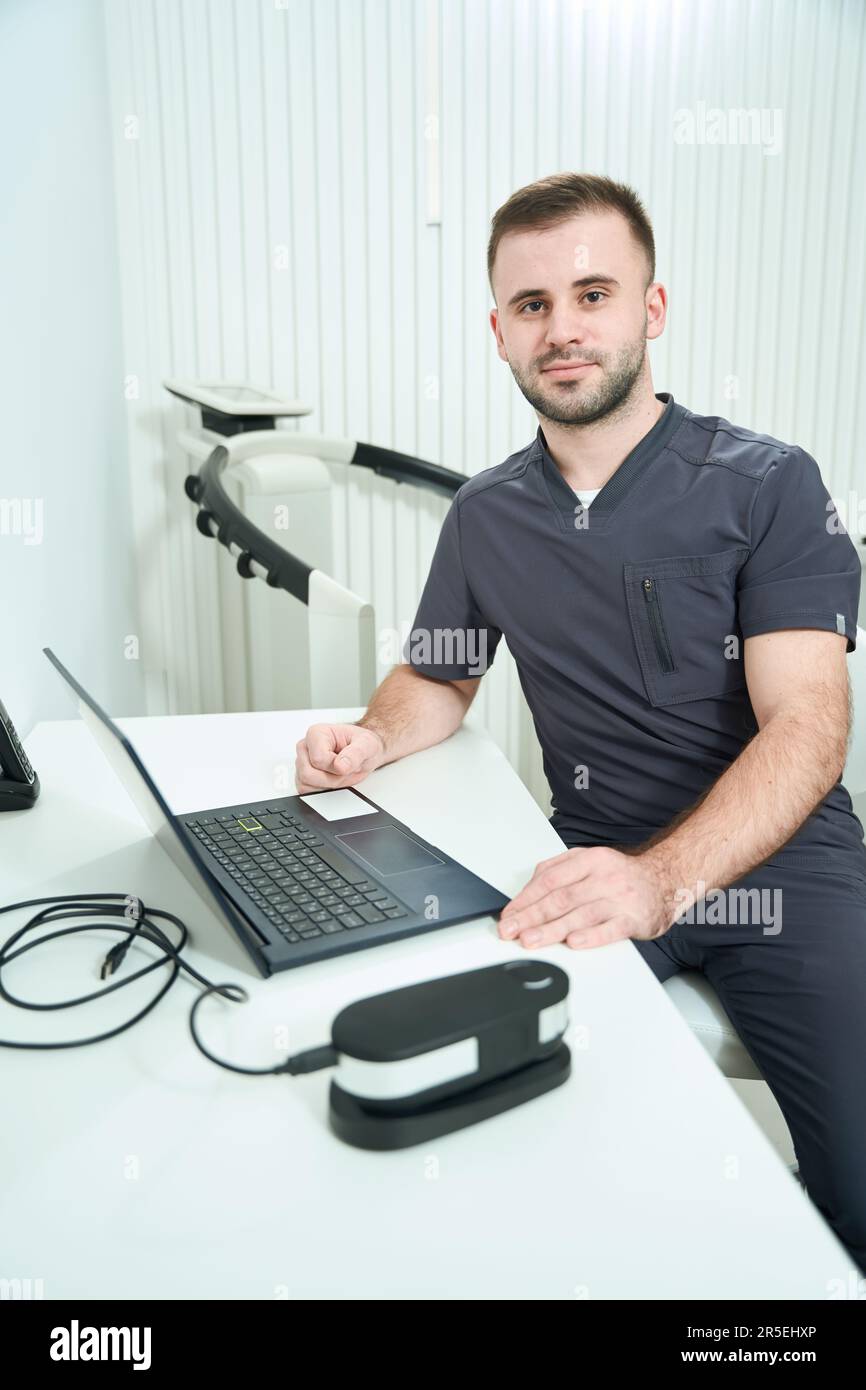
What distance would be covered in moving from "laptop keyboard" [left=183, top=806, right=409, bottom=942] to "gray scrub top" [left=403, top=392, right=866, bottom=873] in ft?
1.62

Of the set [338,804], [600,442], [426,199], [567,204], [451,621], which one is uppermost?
[426,199]

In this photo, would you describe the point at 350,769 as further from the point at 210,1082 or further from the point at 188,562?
the point at 188,562

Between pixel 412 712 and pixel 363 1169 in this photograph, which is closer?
pixel 363 1169

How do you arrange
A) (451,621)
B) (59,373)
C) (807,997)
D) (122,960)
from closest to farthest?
(122,960), (807,997), (451,621), (59,373)

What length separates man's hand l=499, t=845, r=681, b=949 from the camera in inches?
33.1

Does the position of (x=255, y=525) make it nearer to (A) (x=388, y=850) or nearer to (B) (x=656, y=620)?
(B) (x=656, y=620)

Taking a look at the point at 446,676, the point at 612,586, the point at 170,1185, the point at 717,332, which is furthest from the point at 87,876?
the point at 717,332

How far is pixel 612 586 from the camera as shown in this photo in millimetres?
1363

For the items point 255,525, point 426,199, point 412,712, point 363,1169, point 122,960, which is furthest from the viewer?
point 426,199

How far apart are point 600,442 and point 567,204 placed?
0.32 m

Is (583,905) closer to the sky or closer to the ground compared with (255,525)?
closer to the ground

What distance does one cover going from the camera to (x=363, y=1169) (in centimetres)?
59

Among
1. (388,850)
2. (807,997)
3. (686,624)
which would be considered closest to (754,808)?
(807,997)

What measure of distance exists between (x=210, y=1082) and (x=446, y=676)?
877mm
